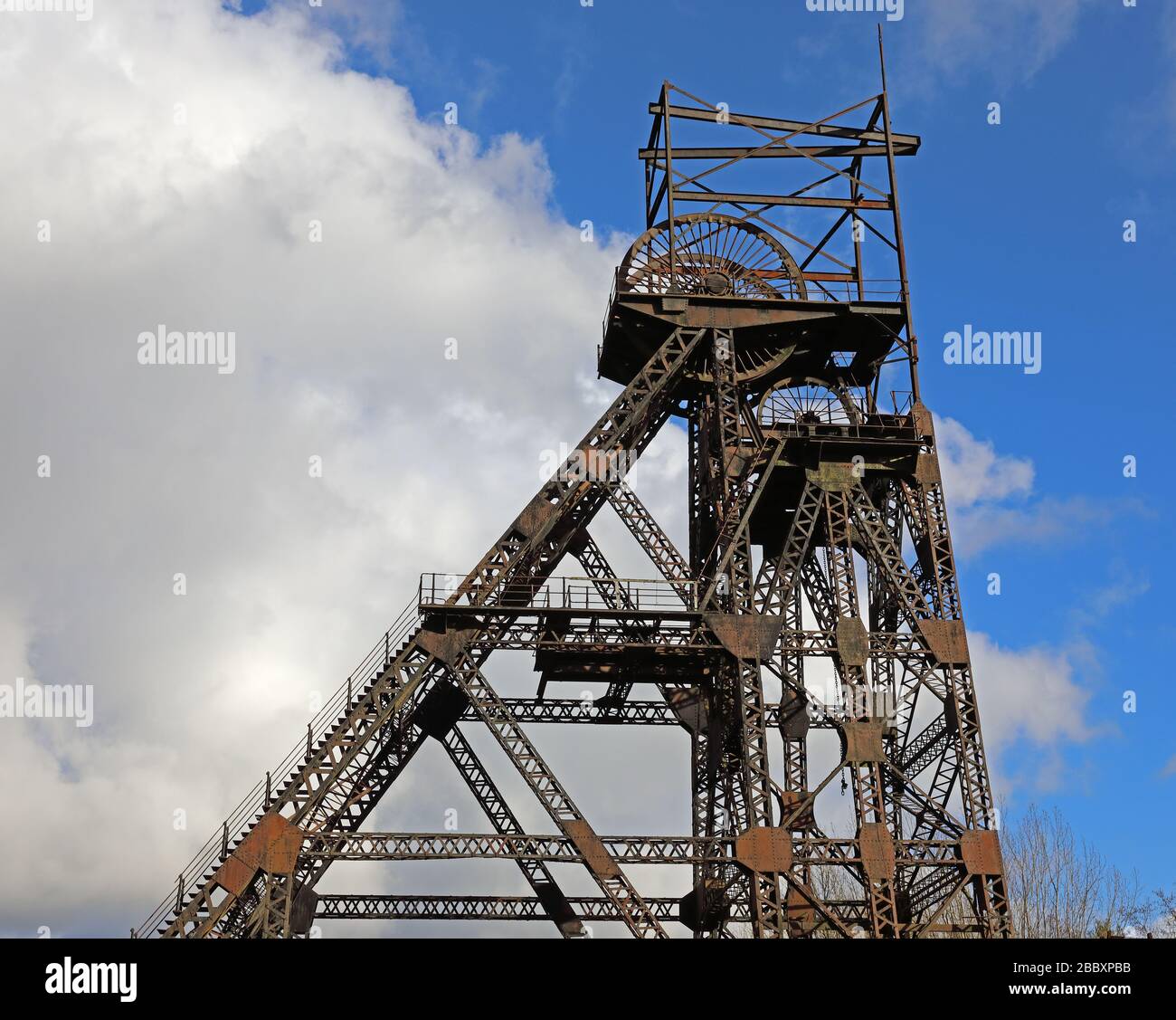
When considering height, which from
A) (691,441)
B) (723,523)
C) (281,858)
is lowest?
(281,858)

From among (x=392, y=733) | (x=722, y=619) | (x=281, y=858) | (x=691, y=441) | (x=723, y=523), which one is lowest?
(x=281, y=858)

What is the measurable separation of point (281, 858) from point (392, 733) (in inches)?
168

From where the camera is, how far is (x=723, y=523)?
37.3 m

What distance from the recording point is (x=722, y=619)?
117 feet

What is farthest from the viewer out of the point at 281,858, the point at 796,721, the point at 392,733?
the point at 796,721
